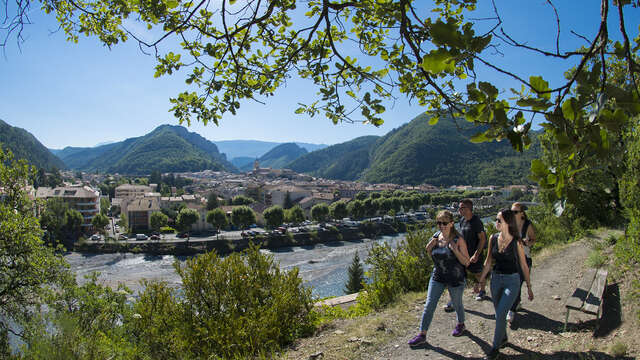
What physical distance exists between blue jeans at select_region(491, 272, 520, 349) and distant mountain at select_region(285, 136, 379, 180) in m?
128

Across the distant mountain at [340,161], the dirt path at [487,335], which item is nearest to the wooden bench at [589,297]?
the dirt path at [487,335]

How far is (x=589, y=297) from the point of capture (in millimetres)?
3320

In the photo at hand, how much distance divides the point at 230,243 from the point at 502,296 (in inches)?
1329

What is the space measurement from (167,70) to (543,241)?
28.1 feet

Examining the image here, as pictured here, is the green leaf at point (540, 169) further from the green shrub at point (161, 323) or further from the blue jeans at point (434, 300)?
the green shrub at point (161, 323)

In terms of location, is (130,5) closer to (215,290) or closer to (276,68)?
Answer: (276,68)

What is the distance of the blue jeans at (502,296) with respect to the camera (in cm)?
286

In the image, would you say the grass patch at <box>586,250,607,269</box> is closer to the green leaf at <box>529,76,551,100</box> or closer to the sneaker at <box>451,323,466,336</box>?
the sneaker at <box>451,323,466,336</box>

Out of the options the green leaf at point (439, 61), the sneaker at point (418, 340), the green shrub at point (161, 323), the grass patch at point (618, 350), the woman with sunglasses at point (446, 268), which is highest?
the green leaf at point (439, 61)

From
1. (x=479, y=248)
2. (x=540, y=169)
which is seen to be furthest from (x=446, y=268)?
(x=540, y=169)

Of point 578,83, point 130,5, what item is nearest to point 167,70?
point 130,5

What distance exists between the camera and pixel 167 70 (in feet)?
8.29

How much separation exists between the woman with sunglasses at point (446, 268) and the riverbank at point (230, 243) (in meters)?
27.5

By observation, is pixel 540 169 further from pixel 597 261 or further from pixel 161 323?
pixel 597 261
